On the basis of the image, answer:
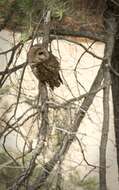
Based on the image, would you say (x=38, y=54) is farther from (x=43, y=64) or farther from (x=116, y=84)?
(x=116, y=84)

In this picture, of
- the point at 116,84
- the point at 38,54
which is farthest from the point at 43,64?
the point at 116,84

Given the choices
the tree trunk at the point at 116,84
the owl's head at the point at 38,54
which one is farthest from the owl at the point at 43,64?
the tree trunk at the point at 116,84

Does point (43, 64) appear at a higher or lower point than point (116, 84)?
lower

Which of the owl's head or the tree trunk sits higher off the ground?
the tree trunk

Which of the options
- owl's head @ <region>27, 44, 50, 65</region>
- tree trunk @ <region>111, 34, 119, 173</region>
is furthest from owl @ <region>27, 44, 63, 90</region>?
tree trunk @ <region>111, 34, 119, 173</region>

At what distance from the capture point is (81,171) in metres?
3.62

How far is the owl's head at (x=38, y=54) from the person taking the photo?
4.41 feet

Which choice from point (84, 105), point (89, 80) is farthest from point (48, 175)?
point (89, 80)

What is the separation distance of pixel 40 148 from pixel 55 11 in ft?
1.36

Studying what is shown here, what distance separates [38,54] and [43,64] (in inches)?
1.2

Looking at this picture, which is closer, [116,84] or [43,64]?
[43,64]

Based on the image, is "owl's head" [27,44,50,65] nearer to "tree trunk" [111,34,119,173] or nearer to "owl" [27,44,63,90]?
"owl" [27,44,63,90]

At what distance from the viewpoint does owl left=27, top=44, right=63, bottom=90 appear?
53.0 inches

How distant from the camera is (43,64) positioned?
4.44ft
